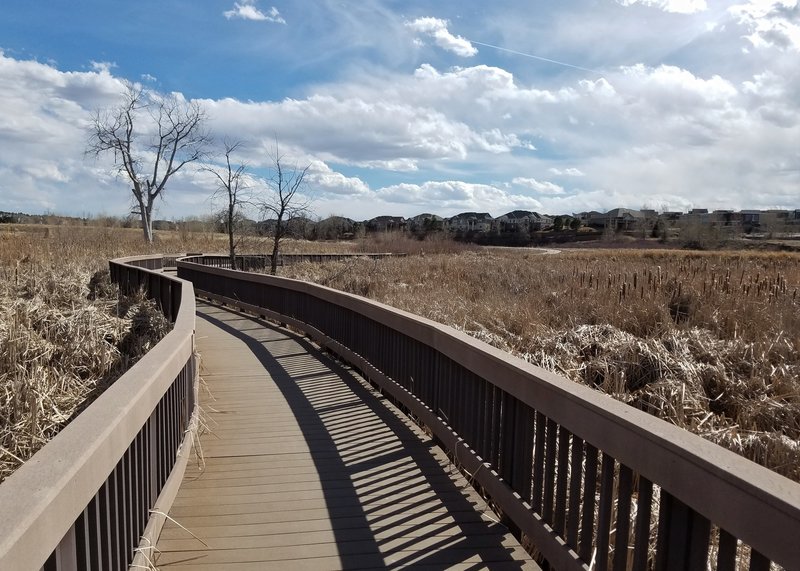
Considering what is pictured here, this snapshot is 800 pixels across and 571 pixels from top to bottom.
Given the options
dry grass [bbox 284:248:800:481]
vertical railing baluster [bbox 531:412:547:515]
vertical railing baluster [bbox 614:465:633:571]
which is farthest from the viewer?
dry grass [bbox 284:248:800:481]

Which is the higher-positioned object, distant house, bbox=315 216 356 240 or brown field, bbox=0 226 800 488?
distant house, bbox=315 216 356 240

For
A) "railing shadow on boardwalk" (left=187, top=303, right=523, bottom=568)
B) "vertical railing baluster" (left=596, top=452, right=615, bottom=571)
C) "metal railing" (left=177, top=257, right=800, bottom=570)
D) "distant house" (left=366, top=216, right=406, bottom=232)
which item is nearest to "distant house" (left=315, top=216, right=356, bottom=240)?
"distant house" (left=366, top=216, right=406, bottom=232)

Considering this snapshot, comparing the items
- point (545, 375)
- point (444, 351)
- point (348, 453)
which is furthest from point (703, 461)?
point (348, 453)

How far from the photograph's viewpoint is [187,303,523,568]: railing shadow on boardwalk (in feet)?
12.1

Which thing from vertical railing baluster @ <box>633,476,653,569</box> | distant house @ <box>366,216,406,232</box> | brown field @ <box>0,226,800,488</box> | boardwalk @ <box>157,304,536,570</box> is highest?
distant house @ <box>366,216,406,232</box>

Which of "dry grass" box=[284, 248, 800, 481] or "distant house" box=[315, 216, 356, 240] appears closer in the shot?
"dry grass" box=[284, 248, 800, 481]

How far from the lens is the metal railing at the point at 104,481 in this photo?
6.40ft

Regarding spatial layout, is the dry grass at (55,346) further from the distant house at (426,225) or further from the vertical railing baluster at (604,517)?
the distant house at (426,225)

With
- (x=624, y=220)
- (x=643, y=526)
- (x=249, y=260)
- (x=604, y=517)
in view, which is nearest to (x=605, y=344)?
(x=604, y=517)

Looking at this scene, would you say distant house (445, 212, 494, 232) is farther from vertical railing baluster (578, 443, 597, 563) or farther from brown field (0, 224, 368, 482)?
vertical railing baluster (578, 443, 597, 563)

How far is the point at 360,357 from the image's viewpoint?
814cm

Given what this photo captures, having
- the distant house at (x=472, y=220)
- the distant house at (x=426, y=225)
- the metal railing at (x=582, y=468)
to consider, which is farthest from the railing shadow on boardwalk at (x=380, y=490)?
the distant house at (x=472, y=220)

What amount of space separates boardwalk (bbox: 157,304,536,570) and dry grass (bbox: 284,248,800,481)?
2.30 metres

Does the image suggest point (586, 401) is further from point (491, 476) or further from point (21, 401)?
point (21, 401)
